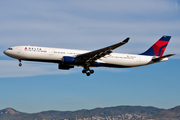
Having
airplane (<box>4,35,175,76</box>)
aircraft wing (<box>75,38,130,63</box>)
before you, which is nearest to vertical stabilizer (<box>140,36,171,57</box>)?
airplane (<box>4,35,175,76</box>)

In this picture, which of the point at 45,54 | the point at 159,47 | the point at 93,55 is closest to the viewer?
the point at 45,54

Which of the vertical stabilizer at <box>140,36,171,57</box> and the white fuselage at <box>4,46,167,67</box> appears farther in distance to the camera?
the vertical stabilizer at <box>140,36,171,57</box>

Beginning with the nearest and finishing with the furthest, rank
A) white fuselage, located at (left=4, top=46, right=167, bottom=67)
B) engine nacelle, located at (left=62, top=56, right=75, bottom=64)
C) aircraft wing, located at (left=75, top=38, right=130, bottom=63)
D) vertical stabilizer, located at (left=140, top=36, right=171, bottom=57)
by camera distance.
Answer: aircraft wing, located at (left=75, top=38, right=130, bottom=63) → engine nacelle, located at (left=62, top=56, right=75, bottom=64) → white fuselage, located at (left=4, top=46, right=167, bottom=67) → vertical stabilizer, located at (left=140, top=36, right=171, bottom=57)

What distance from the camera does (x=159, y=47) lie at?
58.1m

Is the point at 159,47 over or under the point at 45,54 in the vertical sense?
over

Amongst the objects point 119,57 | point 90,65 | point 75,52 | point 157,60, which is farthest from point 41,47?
point 157,60

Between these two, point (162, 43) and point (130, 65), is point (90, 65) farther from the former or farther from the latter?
point (162, 43)

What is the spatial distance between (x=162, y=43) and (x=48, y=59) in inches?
1045

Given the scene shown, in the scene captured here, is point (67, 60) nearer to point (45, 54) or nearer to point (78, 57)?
point (78, 57)

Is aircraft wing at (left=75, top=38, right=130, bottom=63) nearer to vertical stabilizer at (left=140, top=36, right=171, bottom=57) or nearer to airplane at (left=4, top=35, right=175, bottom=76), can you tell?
airplane at (left=4, top=35, right=175, bottom=76)

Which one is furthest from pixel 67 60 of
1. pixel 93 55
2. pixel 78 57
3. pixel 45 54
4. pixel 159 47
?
pixel 159 47

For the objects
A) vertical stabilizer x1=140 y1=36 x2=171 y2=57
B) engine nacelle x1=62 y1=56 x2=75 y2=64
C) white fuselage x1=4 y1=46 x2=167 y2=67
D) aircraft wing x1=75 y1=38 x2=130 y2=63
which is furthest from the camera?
vertical stabilizer x1=140 y1=36 x2=171 y2=57

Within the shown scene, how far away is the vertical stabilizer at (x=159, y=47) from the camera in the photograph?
186ft

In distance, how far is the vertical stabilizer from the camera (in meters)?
56.6
